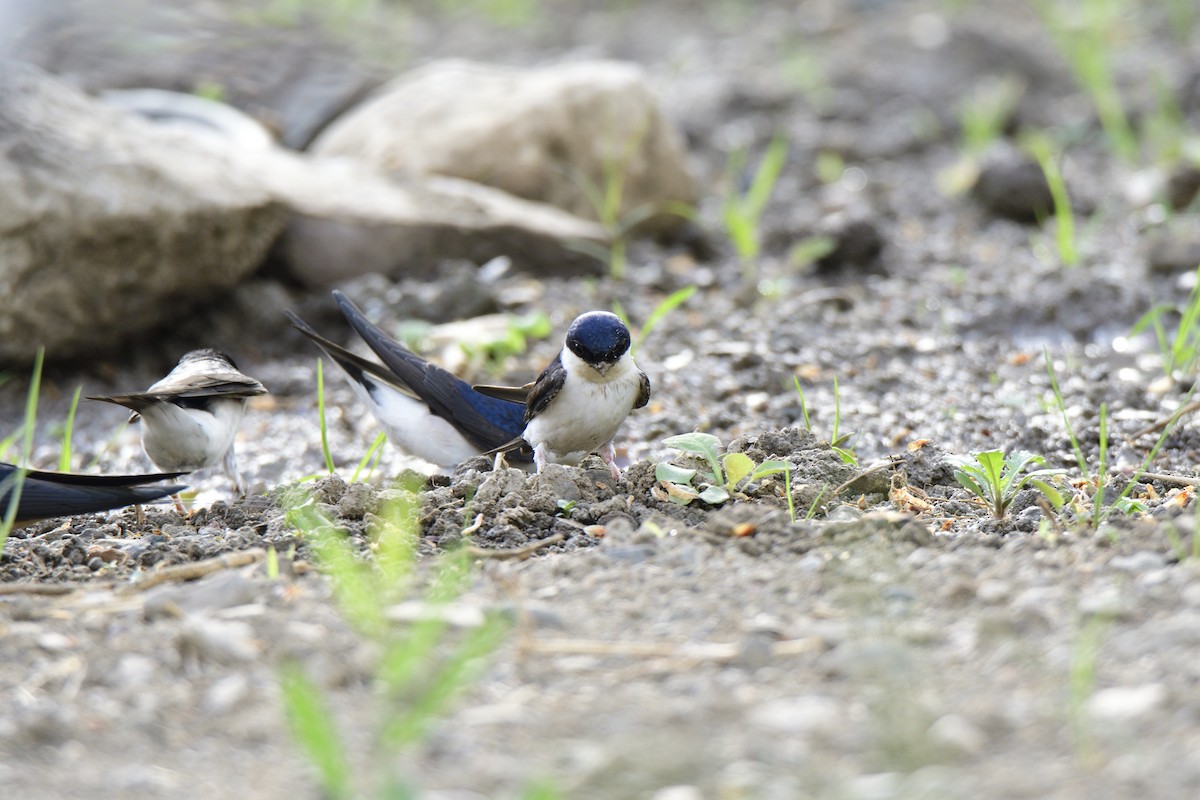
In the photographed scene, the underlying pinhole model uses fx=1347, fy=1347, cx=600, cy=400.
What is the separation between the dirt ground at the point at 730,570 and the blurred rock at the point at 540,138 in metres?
0.56

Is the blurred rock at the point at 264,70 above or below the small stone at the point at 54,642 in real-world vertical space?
above

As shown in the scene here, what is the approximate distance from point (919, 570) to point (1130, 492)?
3.49 ft

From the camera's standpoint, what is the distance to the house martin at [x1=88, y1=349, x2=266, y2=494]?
12.5 feet

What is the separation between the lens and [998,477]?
3.09m

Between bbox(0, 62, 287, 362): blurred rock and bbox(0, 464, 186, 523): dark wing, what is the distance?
6.86 ft

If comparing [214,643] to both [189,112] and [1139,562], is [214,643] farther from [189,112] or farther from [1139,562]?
[189,112]

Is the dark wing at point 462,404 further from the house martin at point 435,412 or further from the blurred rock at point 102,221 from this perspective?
the blurred rock at point 102,221

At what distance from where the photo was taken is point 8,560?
122 inches

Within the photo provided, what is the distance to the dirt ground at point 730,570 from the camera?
187 centimetres

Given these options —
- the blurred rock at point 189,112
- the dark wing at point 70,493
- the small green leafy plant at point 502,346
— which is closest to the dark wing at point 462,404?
the small green leafy plant at point 502,346

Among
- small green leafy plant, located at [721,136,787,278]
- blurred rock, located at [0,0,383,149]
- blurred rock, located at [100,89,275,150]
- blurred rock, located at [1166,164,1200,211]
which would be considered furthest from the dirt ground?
blurred rock, located at [0,0,383,149]

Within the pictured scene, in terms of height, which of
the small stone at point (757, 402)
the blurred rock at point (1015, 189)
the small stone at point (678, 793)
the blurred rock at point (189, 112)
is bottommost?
the small stone at point (678, 793)

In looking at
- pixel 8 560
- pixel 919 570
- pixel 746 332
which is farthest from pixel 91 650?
pixel 746 332

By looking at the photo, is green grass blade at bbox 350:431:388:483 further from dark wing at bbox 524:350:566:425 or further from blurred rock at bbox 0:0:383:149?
blurred rock at bbox 0:0:383:149
